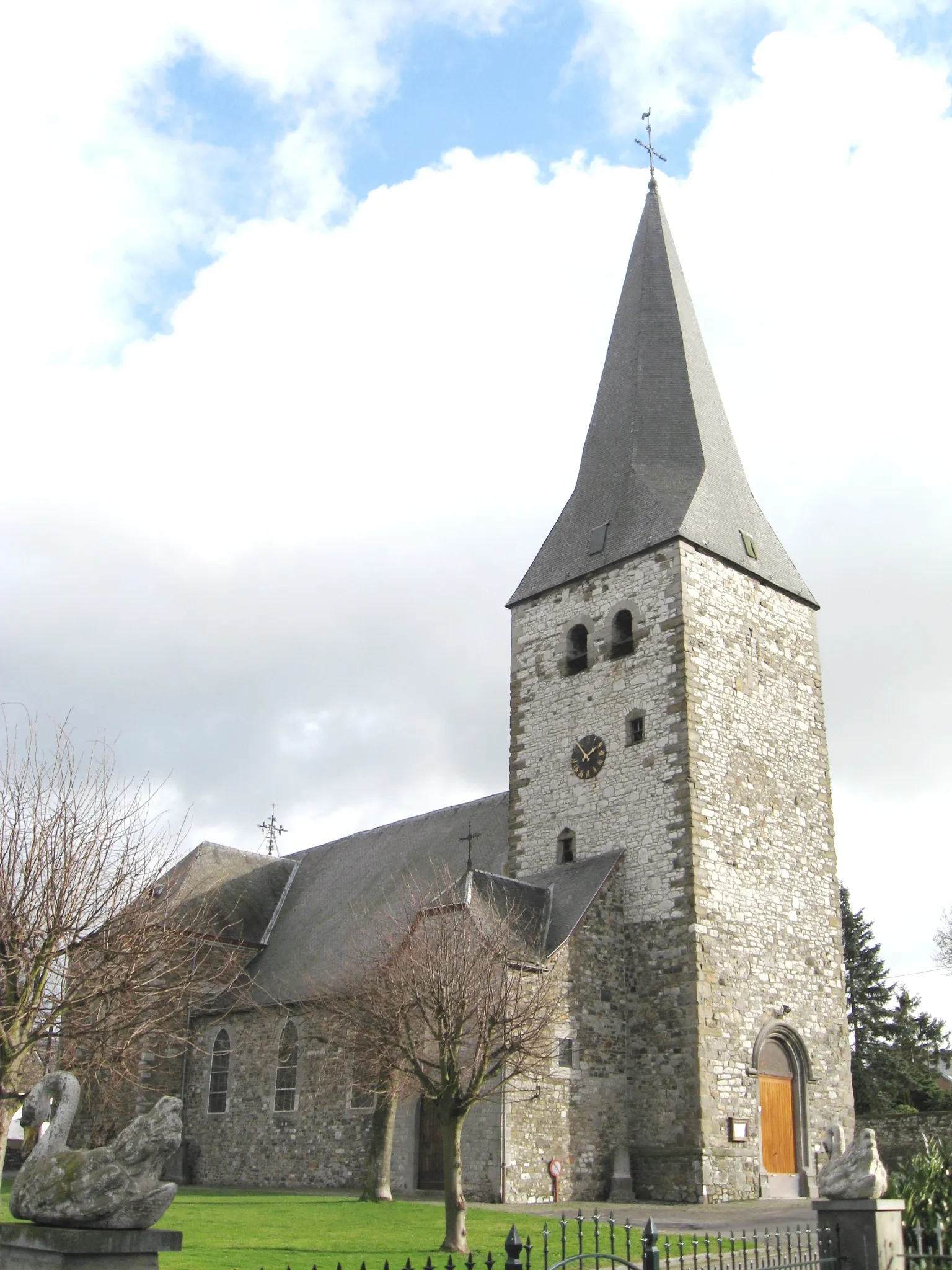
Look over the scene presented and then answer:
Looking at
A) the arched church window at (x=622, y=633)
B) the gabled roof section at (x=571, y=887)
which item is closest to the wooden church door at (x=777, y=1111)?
the gabled roof section at (x=571, y=887)

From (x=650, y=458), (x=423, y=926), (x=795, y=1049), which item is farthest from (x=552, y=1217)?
(x=650, y=458)

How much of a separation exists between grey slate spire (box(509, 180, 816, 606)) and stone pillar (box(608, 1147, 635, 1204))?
1209 centimetres

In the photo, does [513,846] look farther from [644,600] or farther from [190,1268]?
[190,1268]

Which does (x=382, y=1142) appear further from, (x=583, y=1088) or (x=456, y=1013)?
(x=456, y=1013)

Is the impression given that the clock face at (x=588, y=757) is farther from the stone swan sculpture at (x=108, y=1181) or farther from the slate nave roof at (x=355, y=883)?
the stone swan sculpture at (x=108, y=1181)

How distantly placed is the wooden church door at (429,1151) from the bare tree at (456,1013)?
315 cm

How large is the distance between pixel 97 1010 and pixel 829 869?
15.6m

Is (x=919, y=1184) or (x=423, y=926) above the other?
(x=423, y=926)

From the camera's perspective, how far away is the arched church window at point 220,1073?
28.8 m

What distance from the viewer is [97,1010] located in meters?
16.8

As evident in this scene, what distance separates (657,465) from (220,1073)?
18.2 m

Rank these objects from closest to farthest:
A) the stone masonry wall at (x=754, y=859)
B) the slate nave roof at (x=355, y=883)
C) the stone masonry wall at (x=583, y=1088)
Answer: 1. the stone masonry wall at (x=583, y=1088)
2. the stone masonry wall at (x=754, y=859)
3. the slate nave roof at (x=355, y=883)

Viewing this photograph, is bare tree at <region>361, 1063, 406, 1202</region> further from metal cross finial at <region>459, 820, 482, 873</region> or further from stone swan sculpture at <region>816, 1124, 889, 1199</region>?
stone swan sculpture at <region>816, 1124, 889, 1199</region>

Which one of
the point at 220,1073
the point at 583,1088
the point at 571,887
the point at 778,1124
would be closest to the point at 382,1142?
the point at 583,1088
